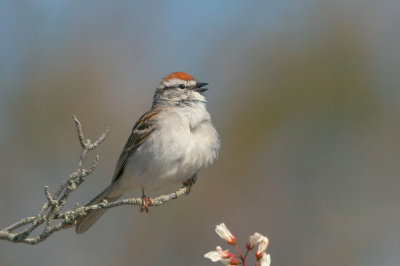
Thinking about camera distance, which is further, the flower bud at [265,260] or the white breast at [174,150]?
the white breast at [174,150]

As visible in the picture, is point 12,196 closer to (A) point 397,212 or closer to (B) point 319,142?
(B) point 319,142

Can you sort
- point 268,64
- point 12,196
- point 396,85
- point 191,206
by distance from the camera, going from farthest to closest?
point 268,64, point 396,85, point 191,206, point 12,196

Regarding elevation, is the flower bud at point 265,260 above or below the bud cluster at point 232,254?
below

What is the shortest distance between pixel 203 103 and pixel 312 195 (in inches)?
179

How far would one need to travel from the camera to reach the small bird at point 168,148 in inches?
232

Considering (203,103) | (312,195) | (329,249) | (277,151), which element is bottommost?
(329,249)

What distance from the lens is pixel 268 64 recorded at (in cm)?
1234

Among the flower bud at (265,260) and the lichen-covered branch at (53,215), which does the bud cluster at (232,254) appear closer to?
the flower bud at (265,260)

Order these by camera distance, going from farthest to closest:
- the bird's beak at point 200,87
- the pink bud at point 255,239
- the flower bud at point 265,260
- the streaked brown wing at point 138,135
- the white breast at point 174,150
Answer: the bird's beak at point 200,87, the streaked brown wing at point 138,135, the white breast at point 174,150, the pink bud at point 255,239, the flower bud at point 265,260

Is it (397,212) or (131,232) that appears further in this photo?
(397,212)

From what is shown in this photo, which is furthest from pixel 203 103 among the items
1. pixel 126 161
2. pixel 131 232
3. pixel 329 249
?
pixel 329 249

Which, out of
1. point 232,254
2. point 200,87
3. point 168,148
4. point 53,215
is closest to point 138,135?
point 168,148

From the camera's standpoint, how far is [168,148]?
5.89 m

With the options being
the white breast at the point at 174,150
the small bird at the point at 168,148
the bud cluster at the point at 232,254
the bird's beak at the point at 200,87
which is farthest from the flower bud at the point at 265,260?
the bird's beak at the point at 200,87
